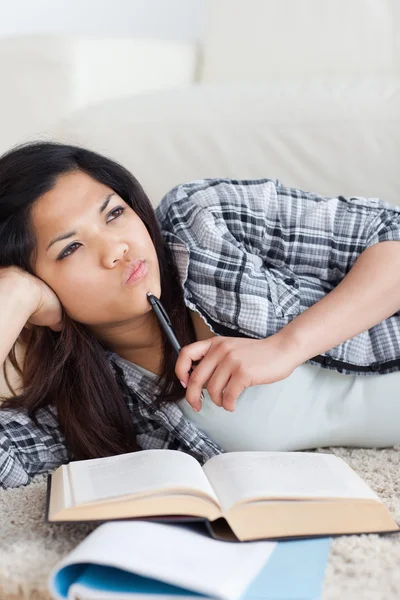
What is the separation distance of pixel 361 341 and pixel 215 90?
0.76m

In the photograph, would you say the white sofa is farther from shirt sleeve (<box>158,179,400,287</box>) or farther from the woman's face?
the woman's face

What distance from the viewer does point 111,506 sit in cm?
77

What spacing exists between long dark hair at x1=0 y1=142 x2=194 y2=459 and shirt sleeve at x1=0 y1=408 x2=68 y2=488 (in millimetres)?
18

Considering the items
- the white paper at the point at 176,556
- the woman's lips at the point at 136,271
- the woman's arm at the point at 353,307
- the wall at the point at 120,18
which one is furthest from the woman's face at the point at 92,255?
the wall at the point at 120,18

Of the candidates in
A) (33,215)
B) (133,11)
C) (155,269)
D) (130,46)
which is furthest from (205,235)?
(133,11)

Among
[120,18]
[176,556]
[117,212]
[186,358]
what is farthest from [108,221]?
[120,18]

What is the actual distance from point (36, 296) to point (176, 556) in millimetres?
572

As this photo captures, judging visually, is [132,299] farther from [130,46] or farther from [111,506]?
[130,46]

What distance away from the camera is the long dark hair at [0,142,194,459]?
118 centimetres

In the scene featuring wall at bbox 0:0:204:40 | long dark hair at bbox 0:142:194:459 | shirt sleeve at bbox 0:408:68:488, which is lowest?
shirt sleeve at bbox 0:408:68:488

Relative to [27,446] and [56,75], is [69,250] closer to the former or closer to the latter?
[27,446]

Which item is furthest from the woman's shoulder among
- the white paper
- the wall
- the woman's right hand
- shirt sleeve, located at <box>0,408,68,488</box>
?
the wall

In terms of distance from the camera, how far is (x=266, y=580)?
0.66 m

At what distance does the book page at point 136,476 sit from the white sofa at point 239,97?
2.90 ft
